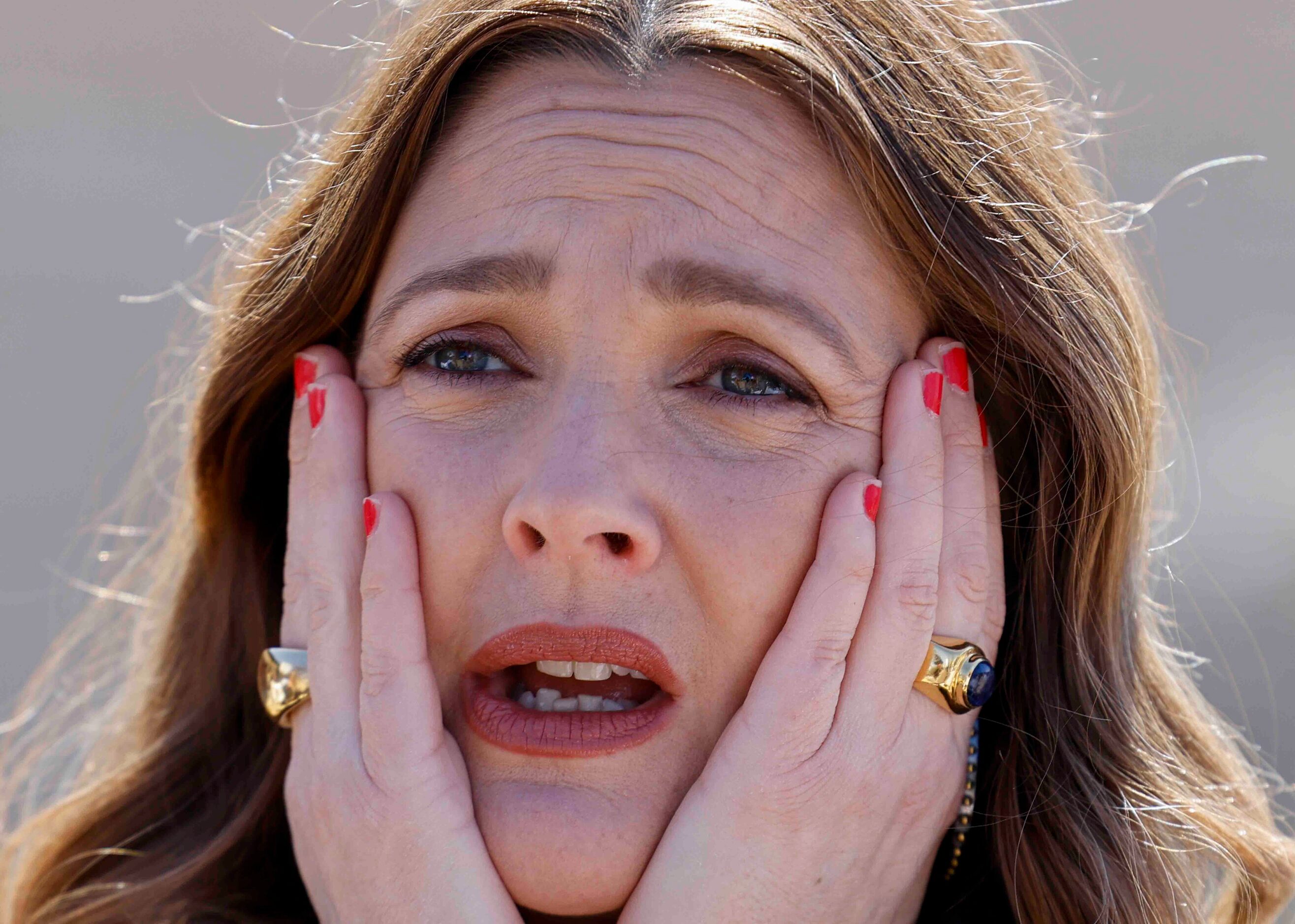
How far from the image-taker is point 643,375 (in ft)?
8.27

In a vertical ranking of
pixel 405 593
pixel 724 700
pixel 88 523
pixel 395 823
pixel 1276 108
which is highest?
pixel 1276 108

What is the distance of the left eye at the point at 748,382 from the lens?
2.60 meters

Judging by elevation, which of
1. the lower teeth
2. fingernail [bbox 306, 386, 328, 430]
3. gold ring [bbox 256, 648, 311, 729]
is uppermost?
fingernail [bbox 306, 386, 328, 430]

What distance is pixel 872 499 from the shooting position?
2.56 metres

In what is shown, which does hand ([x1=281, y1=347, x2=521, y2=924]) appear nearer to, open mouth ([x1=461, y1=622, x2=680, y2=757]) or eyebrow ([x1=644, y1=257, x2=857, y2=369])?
open mouth ([x1=461, y1=622, x2=680, y2=757])

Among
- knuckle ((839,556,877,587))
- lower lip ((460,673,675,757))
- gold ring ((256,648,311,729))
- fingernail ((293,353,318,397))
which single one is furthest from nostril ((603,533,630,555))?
fingernail ((293,353,318,397))

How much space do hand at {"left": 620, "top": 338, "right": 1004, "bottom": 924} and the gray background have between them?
3527 mm

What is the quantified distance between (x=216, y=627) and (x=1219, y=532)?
17.1ft

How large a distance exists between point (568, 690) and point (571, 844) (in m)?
0.29

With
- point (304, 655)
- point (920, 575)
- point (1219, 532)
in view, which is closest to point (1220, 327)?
point (1219, 532)

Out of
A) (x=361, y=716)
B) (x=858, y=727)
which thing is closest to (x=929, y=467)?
(x=858, y=727)

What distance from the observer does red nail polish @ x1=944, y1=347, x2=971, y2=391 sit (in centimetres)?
270

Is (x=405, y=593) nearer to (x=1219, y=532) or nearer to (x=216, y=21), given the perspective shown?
(x=1219, y=532)

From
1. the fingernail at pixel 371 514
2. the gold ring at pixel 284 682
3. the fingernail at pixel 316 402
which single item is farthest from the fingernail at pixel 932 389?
the gold ring at pixel 284 682
